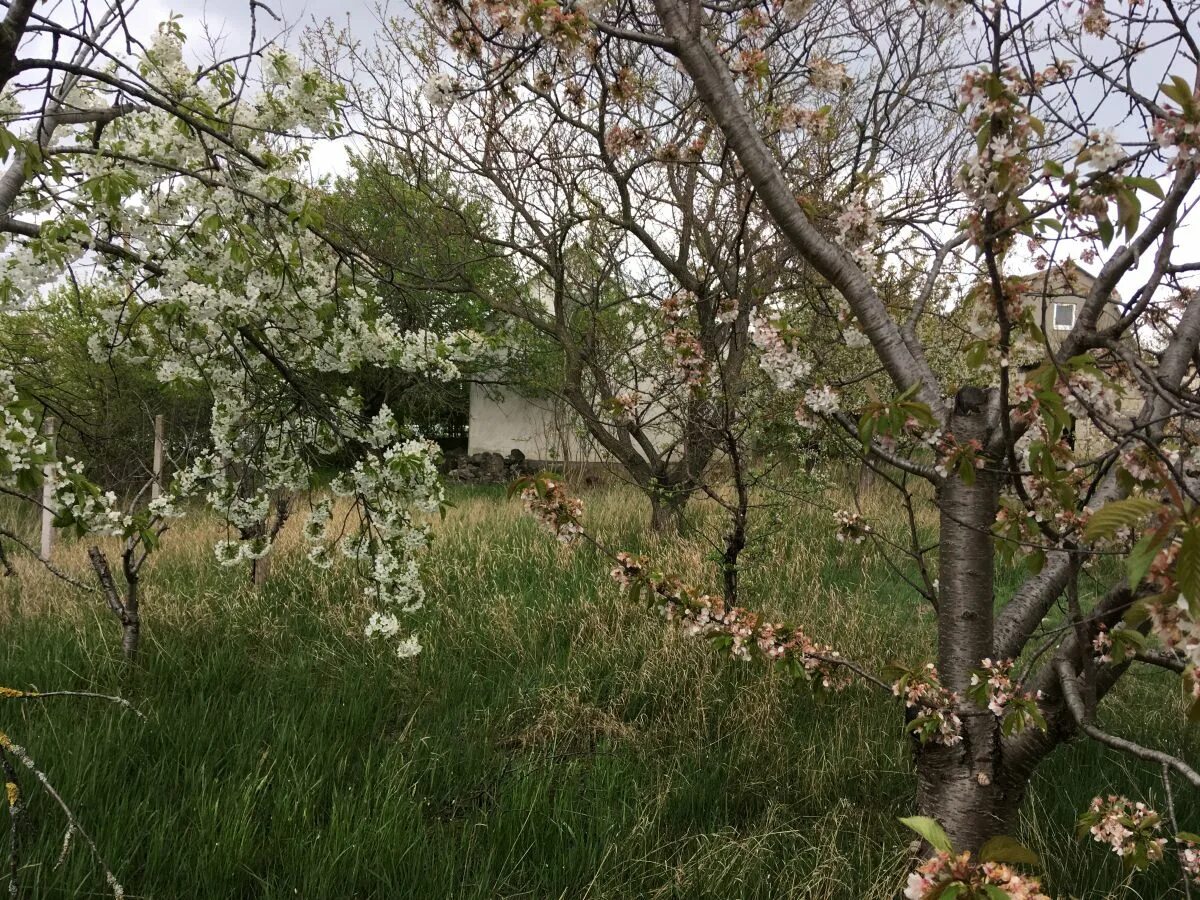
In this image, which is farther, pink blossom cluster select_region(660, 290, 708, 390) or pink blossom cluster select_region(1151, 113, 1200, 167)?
pink blossom cluster select_region(660, 290, 708, 390)

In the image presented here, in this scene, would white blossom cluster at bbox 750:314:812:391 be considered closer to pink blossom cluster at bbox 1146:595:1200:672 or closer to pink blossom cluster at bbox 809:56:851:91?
pink blossom cluster at bbox 809:56:851:91

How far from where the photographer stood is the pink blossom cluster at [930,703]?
187 cm

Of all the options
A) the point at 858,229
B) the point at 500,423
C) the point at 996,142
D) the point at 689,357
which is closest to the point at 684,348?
the point at 689,357

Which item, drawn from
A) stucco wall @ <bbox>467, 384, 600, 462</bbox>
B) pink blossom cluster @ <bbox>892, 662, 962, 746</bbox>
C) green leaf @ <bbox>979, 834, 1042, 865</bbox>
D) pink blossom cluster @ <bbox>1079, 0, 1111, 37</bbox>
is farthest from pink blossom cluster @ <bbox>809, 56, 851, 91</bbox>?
stucco wall @ <bbox>467, 384, 600, 462</bbox>

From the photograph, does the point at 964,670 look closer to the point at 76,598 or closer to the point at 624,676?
the point at 624,676

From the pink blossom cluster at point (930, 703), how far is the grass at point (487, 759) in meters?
0.64

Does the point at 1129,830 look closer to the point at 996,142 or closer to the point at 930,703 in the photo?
the point at 930,703

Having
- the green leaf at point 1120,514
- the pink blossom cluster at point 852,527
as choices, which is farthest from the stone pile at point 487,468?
the green leaf at point 1120,514

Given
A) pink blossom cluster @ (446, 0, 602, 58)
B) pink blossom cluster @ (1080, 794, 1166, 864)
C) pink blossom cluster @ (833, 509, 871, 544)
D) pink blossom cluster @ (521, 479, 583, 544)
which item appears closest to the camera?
pink blossom cluster @ (1080, 794, 1166, 864)

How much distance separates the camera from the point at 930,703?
193 centimetres

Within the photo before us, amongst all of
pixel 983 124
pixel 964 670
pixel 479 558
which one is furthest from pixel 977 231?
pixel 479 558

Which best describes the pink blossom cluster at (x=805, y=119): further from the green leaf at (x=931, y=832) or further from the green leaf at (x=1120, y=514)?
the green leaf at (x=931, y=832)

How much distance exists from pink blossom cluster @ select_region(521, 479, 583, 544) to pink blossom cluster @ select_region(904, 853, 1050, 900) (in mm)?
1509

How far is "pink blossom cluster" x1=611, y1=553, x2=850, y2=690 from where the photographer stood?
233 centimetres
